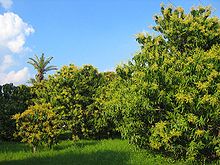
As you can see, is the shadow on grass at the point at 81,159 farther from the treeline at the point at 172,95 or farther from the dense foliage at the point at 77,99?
the dense foliage at the point at 77,99

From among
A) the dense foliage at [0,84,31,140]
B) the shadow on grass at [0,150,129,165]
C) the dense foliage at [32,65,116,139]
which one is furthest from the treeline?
the dense foliage at [0,84,31,140]

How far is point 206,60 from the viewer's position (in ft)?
50.4

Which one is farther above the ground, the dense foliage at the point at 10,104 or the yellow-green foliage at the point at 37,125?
the dense foliage at the point at 10,104

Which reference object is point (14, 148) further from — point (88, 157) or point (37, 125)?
point (88, 157)

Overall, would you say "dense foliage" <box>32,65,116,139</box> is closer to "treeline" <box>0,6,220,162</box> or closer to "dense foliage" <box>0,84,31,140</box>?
"dense foliage" <box>0,84,31,140</box>

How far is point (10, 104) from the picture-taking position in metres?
27.1

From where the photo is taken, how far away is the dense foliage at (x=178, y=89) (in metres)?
15.0

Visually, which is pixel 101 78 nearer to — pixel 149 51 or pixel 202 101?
pixel 149 51

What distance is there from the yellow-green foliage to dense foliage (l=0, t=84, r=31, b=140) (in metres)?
7.57

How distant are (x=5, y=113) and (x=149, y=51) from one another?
13.6m

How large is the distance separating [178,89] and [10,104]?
15372 millimetres

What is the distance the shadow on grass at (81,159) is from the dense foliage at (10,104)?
9.86 metres

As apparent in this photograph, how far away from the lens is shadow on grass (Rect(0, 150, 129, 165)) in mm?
15428

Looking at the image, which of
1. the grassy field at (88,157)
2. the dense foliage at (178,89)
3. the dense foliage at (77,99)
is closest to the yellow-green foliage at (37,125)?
the grassy field at (88,157)
